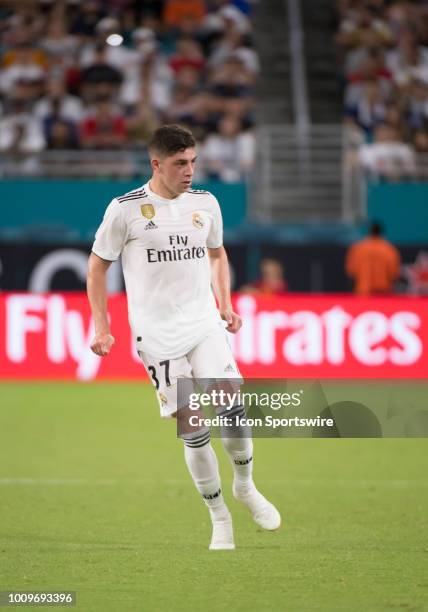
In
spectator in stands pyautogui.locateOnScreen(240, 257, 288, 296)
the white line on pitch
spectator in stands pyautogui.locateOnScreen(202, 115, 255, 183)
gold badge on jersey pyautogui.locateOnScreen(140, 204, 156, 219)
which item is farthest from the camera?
spectator in stands pyautogui.locateOnScreen(202, 115, 255, 183)

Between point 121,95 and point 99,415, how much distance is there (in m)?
7.83

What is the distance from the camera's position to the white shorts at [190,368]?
712cm

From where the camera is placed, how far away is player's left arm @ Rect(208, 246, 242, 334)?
739 centimetres

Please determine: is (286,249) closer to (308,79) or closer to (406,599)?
(308,79)

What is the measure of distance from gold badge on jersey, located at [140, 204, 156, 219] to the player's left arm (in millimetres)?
511

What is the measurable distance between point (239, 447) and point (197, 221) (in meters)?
1.23

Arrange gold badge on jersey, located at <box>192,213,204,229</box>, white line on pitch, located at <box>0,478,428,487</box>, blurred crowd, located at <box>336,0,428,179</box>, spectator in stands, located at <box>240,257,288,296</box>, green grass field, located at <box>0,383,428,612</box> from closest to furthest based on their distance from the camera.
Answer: green grass field, located at <box>0,383,428,612</box> < gold badge on jersey, located at <box>192,213,204,229</box> < white line on pitch, located at <box>0,478,428,487</box> < spectator in stands, located at <box>240,257,288,296</box> < blurred crowd, located at <box>336,0,428,179</box>

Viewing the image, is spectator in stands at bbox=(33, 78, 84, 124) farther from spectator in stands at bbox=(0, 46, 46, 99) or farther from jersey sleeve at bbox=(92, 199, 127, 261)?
jersey sleeve at bbox=(92, 199, 127, 261)

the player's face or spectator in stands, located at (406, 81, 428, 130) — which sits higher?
the player's face

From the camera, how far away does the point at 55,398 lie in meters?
15.6

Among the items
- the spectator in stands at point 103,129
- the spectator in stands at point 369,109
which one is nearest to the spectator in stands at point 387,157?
the spectator in stands at point 369,109

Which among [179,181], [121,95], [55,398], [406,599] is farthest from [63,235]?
[406,599]

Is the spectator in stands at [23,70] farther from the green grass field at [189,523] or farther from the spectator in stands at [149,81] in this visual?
the green grass field at [189,523]

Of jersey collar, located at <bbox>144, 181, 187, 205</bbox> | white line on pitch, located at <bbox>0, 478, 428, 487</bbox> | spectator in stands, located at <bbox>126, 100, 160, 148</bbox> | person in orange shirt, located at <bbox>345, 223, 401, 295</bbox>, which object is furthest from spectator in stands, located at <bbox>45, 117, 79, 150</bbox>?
jersey collar, located at <bbox>144, 181, 187, 205</bbox>
